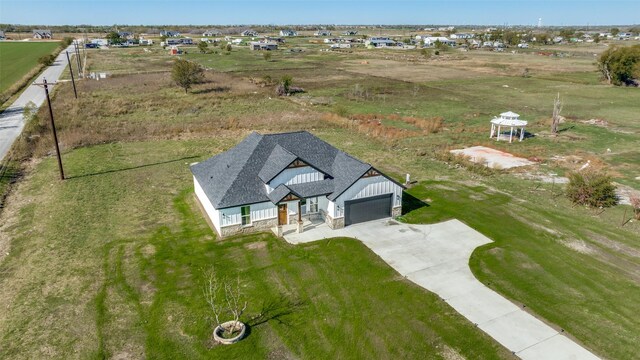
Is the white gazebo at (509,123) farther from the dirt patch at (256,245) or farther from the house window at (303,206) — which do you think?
the dirt patch at (256,245)

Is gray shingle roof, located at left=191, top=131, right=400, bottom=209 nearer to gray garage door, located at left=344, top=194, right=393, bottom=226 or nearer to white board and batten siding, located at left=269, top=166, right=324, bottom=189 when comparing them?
white board and batten siding, located at left=269, top=166, right=324, bottom=189

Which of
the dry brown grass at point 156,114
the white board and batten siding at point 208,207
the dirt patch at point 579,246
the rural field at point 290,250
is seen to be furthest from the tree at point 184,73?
the dirt patch at point 579,246

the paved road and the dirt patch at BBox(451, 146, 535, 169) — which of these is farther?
the paved road

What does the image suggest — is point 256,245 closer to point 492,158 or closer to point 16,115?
point 492,158

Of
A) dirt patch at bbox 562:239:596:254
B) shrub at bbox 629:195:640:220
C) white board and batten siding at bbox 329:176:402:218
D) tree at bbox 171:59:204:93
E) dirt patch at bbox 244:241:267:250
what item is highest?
tree at bbox 171:59:204:93

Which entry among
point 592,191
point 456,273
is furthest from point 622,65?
point 456,273

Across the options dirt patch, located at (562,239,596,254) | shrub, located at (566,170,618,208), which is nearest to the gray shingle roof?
dirt patch, located at (562,239,596,254)
